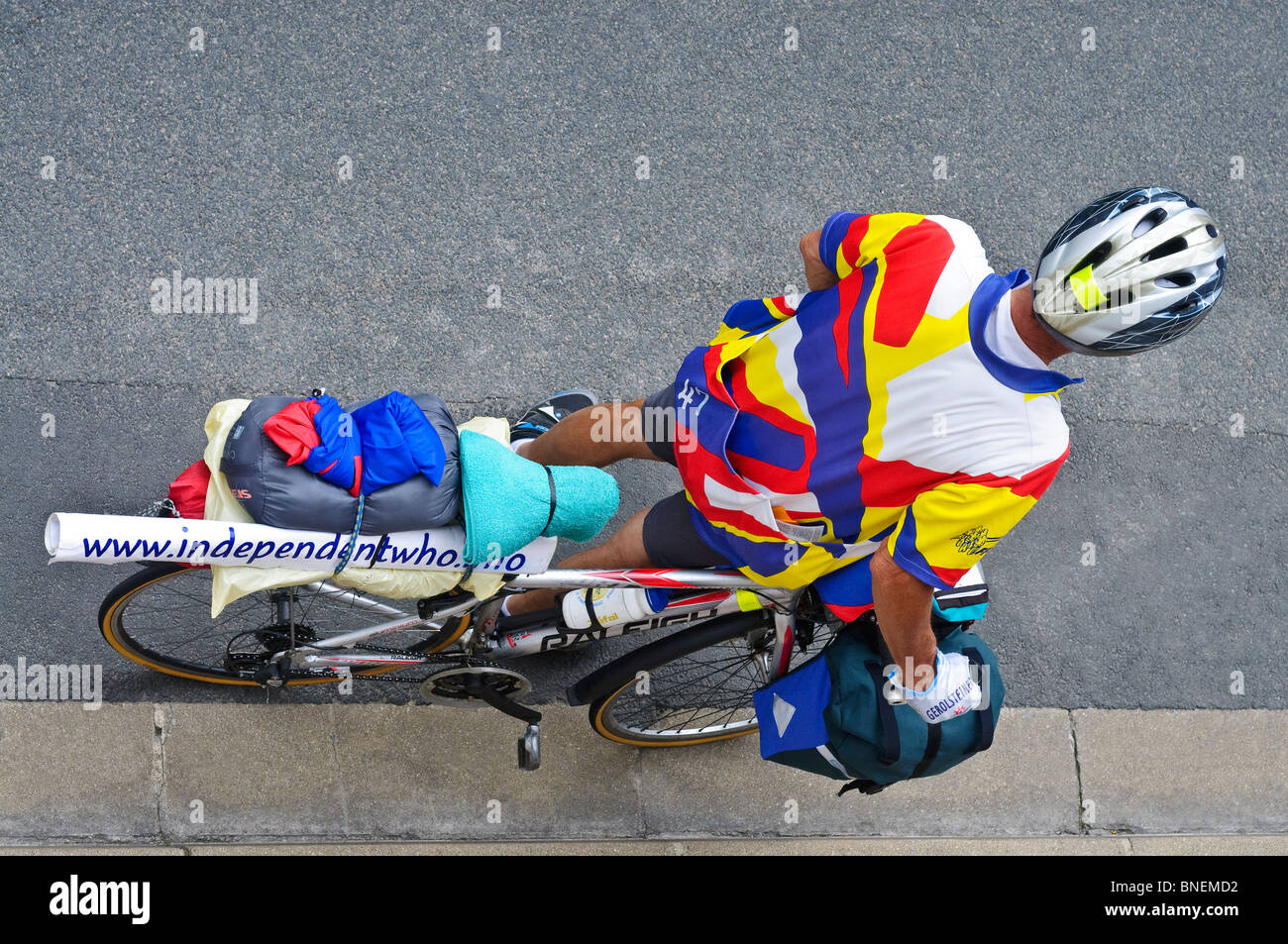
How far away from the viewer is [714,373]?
299 centimetres

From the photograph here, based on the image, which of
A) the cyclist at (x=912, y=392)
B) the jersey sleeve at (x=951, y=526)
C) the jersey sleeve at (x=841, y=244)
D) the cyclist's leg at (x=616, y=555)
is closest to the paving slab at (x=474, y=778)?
the cyclist's leg at (x=616, y=555)

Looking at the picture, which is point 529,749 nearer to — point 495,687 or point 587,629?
point 495,687

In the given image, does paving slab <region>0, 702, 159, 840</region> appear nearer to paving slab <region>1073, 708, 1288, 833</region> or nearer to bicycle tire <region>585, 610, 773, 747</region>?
bicycle tire <region>585, 610, 773, 747</region>

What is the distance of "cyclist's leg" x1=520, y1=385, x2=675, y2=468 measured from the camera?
3.44 m

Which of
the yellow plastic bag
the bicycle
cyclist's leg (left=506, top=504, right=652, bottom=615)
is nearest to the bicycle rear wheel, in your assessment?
the bicycle

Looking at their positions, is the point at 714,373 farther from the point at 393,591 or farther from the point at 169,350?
the point at 169,350

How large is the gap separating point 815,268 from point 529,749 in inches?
72.9

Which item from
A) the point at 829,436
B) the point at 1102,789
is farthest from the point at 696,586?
the point at 1102,789

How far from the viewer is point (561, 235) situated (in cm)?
457

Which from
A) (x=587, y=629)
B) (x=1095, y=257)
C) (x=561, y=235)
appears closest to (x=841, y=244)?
(x=1095, y=257)

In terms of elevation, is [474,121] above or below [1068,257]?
above

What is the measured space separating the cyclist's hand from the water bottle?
31.6 inches

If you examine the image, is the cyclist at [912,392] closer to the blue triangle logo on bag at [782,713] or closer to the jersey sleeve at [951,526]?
the jersey sleeve at [951,526]

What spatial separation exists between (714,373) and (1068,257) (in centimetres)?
102
